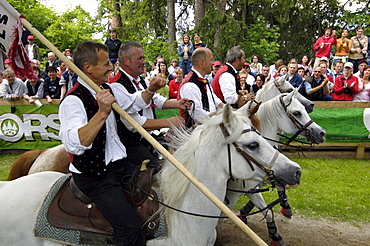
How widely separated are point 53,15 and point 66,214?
18.4 metres

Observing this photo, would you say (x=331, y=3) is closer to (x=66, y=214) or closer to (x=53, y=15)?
(x=53, y=15)

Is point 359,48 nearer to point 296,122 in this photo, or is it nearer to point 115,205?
point 296,122

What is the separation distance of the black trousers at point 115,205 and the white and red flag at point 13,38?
124 cm

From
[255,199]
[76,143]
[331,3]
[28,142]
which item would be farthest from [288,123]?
[331,3]

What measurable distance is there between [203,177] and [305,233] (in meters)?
3.36

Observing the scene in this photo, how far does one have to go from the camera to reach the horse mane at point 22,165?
408cm

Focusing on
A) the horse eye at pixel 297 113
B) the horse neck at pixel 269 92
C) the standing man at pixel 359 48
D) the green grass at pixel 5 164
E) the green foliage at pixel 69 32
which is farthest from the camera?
the green foliage at pixel 69 32

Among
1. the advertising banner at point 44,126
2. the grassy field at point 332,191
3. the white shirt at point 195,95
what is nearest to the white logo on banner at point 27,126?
the advertising banner at point 44,126

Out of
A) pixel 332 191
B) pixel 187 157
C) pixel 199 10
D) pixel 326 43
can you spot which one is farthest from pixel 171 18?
pixel 187 157

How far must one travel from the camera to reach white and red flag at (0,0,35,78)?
267 cm

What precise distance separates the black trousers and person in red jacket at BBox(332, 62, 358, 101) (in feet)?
31.1

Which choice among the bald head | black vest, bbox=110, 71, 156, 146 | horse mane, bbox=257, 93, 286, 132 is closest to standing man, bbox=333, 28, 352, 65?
horse mane, bbox=257, 93, 286, 132

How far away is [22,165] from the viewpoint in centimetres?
423

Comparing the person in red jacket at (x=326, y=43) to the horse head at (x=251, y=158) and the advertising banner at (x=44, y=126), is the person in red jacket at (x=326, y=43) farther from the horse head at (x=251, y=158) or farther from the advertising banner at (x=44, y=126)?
the horse head at (x=251, y=158)
